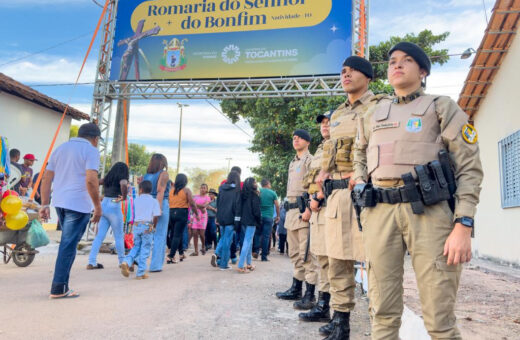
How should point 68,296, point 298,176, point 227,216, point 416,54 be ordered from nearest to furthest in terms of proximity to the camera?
point 416,54 < point 68,296 < point 298,176 < point 227,216

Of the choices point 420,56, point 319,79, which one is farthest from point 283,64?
point 420,56

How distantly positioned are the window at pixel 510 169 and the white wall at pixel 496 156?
0.14 metres

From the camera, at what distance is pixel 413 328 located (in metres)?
2.90

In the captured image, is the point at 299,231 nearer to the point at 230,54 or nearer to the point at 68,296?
the point at 68,296

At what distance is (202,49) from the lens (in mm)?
12594

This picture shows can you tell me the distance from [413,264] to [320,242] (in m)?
1.57

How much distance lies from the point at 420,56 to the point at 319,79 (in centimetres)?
927

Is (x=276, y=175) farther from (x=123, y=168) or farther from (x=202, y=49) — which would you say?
(x=123, y=168)

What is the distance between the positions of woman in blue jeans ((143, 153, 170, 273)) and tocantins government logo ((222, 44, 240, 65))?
6794 millimetres

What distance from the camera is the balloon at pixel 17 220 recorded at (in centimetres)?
529

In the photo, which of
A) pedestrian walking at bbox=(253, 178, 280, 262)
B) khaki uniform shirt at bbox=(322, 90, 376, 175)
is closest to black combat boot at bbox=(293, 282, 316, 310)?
khaki uniform shirt at bbox=(322, 90, 376, 175)

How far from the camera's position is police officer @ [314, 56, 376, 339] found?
303 cm

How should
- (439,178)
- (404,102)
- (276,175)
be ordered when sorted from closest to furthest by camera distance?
(439,178) → (404,102) → (276,175)

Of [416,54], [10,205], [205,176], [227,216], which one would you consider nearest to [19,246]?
[10,205]
